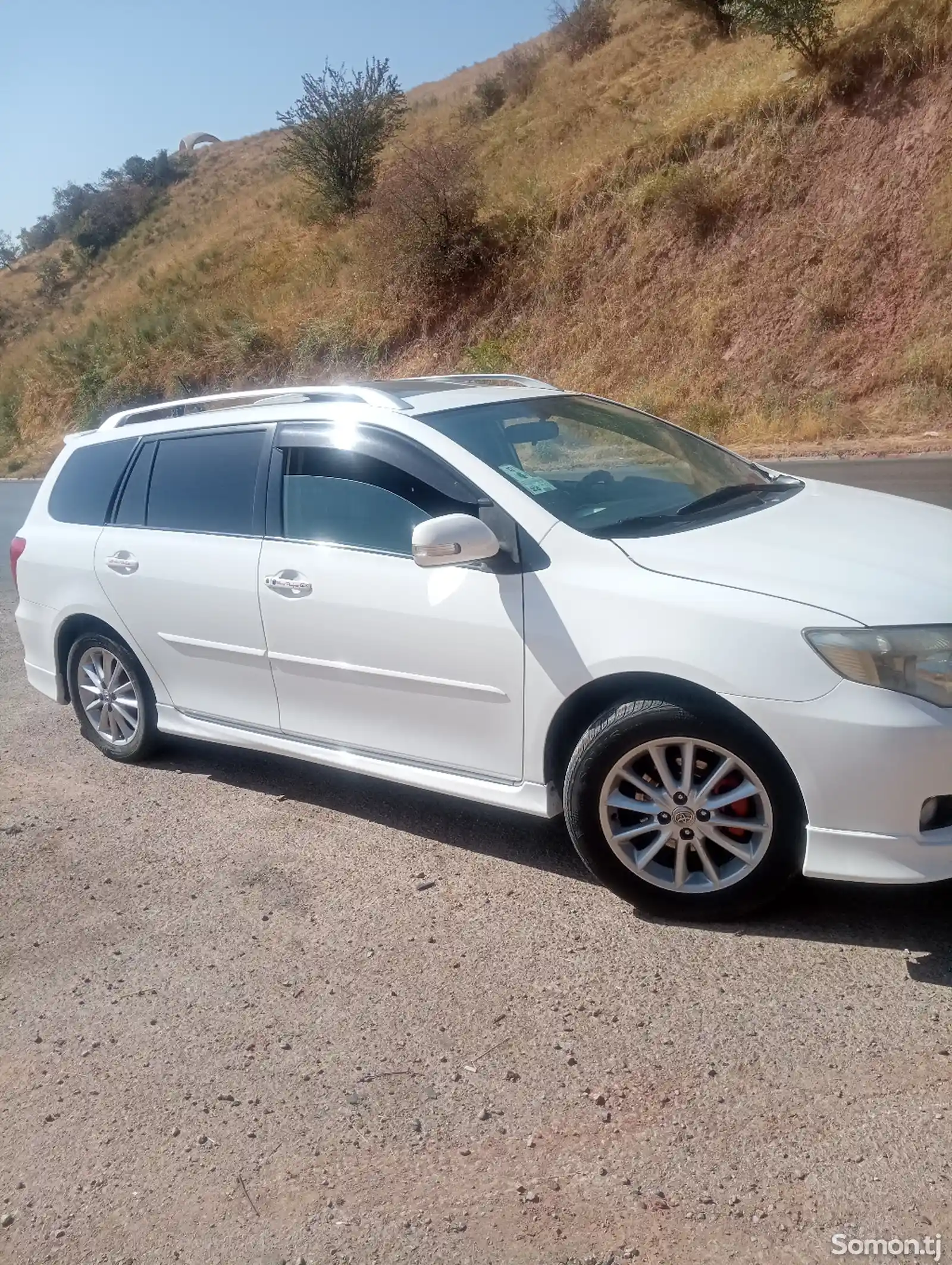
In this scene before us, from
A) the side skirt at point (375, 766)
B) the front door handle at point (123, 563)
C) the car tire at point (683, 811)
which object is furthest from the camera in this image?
the front door handle at point (123, 563)

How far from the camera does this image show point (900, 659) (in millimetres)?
3297

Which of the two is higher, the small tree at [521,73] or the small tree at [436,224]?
the small tree at [521,73]

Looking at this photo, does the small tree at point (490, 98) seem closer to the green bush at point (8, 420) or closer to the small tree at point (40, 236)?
the green bush at point (8, 420)

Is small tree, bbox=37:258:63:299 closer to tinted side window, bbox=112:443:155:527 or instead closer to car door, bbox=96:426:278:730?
tinted side window, bbox=112:443:155:527

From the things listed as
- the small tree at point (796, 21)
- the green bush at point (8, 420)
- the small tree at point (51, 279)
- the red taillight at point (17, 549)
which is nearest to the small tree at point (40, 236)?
the small tree at point (51, 279)

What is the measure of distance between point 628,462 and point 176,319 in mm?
33017

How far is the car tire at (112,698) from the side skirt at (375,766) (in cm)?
14

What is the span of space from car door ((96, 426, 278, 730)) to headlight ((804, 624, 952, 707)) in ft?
7.85

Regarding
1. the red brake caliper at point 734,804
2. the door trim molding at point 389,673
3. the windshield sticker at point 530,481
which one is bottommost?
the red brake caliper at point 734,804

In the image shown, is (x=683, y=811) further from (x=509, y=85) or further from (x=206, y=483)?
(x=509, y=85)

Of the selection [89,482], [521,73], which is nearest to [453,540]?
[89,482]

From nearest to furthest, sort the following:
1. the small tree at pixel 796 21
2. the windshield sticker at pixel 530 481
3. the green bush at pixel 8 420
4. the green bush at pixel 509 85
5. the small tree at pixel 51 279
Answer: the windshield sticker at pixel 530 481 < the small tree at pixel 796 21 < the green bush at pixel 8 420 < the green bush at pixel 509 85 < the small tree at pixel 51 279

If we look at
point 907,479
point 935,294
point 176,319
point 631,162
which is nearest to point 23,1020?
point 907,479

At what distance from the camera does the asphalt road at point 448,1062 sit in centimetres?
254
